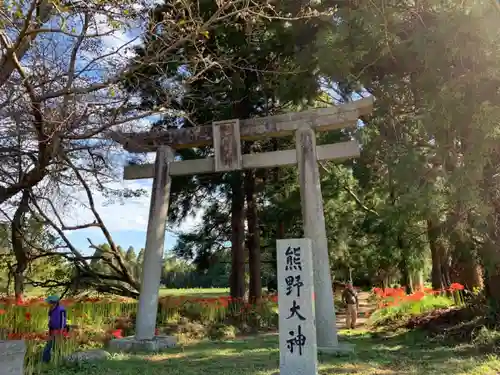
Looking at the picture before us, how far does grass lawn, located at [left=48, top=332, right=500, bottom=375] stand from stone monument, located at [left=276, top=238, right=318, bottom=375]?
969mm

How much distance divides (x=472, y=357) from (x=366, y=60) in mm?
5128

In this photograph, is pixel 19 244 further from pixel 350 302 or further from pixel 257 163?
pixel 350 302

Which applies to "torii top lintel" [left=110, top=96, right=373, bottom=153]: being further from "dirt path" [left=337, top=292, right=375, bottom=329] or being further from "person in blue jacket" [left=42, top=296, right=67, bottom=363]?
"dirt path" [left=337, top=292, right=375, bottom=329]

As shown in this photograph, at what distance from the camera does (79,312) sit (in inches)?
353

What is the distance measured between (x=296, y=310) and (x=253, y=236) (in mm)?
8250

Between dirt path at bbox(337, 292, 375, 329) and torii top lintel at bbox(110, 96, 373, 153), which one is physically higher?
torii top lintel at bbox(110, 96, 373, 153)

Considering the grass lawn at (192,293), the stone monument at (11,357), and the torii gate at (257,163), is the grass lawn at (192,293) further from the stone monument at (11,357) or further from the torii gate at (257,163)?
the stone monument at (11,357)

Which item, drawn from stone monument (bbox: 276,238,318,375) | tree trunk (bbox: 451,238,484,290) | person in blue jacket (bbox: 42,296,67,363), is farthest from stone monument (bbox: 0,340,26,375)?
tree trunk (bbox: 451,238,484,290)

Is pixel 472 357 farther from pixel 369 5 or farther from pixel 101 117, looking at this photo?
pixel 101 117

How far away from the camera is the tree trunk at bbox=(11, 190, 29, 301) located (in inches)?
363

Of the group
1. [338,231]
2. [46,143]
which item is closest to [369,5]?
[46,143]

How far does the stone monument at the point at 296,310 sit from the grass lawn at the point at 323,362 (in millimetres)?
969

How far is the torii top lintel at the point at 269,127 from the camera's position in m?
7.98

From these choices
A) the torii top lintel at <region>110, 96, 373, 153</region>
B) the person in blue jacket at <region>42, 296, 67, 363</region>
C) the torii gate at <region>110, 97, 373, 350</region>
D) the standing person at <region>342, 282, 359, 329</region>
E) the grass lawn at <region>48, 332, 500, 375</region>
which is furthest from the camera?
the standing person at <region>342, 282, 359, 329</region>
